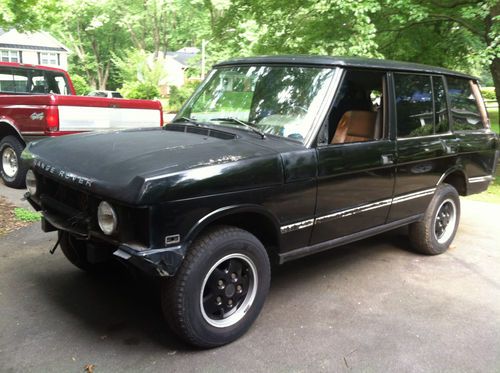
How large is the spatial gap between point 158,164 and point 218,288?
2.98ft

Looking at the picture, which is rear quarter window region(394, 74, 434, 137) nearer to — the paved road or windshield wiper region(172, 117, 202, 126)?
the paved road

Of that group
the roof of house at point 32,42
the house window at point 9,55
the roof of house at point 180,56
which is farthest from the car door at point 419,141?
the roof of house at point 180,56

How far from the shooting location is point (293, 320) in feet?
11.9

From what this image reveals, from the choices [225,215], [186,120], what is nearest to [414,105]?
[186,120]

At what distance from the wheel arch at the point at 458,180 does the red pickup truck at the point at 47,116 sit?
4.84 meters

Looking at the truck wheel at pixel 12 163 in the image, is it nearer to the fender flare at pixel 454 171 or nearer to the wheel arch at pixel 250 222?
Answer: the wheel arch at pixel 250 222

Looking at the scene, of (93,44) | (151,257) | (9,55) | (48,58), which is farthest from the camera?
(93,44)

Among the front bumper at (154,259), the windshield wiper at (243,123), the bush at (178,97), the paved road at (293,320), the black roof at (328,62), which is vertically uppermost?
the black roof at (328,62)

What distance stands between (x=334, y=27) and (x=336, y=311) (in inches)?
272

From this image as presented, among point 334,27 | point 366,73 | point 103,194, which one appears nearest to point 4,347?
point 103,194

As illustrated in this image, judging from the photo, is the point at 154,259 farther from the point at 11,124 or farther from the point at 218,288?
the point at 11,124

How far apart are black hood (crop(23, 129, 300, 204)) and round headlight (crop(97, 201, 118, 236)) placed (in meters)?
0.10

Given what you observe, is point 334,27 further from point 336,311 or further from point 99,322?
point 99,322

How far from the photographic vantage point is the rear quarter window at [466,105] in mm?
5155
